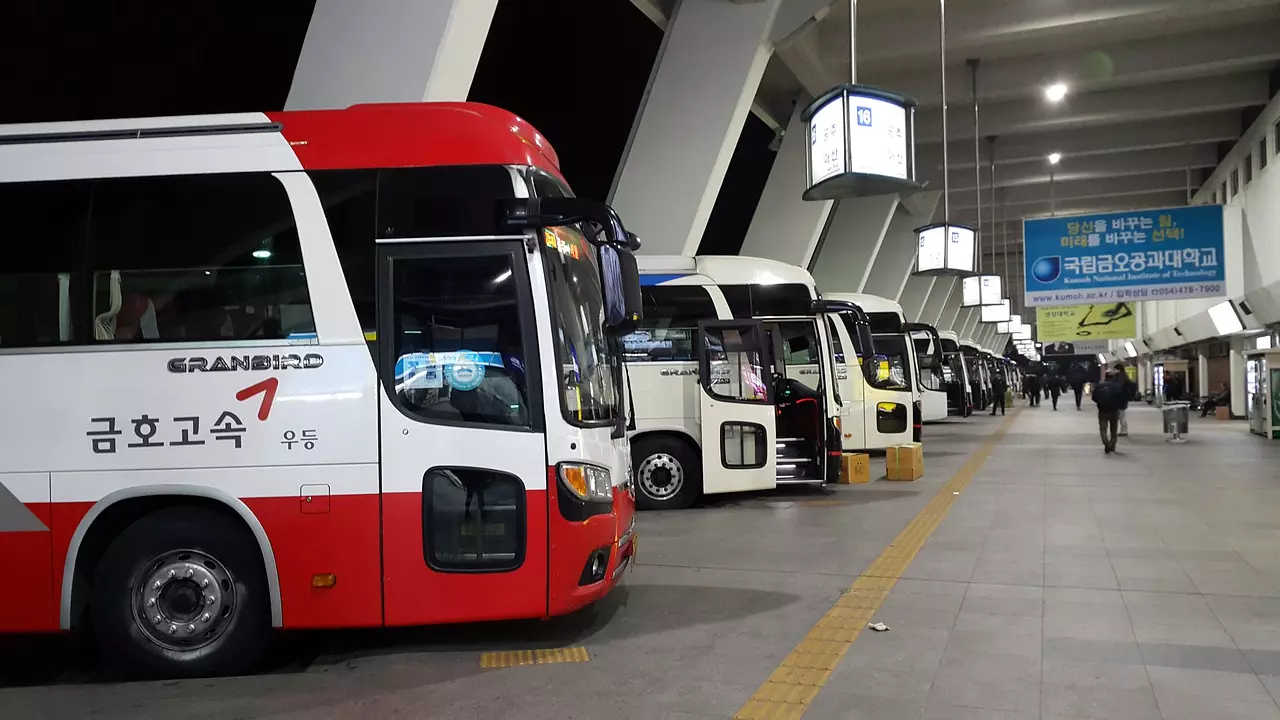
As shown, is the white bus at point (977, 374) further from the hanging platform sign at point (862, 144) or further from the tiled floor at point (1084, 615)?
the hanging platform sign at point (862, 144)

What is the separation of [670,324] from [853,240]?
14.5m

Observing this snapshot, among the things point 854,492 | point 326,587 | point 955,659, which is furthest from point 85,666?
point 854,492

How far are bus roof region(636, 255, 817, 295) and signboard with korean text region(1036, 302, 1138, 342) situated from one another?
22.6m

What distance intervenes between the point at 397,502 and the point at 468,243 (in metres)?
1.44

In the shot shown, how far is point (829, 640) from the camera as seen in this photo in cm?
547

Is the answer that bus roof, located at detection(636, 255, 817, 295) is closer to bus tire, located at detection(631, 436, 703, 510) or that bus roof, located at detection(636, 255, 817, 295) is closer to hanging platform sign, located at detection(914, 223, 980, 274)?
bus tire, located at detection(631, 436, 703, 510)

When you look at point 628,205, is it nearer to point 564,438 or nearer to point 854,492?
point 854,492

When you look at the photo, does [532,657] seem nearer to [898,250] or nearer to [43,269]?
[43,269]

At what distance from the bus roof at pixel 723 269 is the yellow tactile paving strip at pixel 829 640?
3.89 meters

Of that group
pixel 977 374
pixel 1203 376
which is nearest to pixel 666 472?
pixel 977 374

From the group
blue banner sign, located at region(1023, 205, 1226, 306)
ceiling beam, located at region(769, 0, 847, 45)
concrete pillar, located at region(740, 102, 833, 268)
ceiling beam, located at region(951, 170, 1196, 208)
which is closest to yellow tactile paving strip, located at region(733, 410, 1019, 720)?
ceiling beam, located at region(769, 0, 847, 45)

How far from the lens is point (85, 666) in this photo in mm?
5316

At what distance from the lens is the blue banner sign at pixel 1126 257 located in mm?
21328

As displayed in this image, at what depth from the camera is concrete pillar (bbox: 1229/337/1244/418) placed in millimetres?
28500
